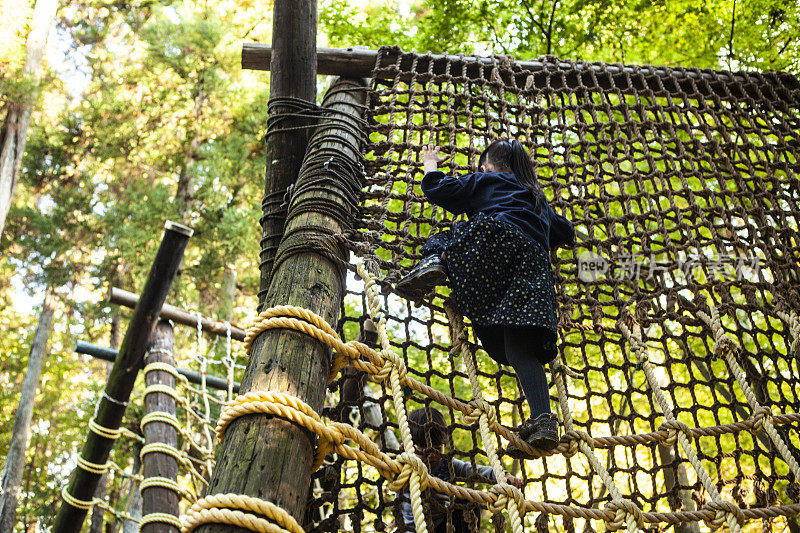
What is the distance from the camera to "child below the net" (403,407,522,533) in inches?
65.7

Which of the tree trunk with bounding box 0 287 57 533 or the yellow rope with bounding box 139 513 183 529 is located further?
the tree trunk with bounding box 0 287 57 533

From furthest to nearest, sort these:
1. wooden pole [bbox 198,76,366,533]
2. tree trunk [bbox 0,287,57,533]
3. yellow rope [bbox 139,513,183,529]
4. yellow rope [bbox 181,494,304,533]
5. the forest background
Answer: the forest background
tree trunk [bbox 0,287,57,533]
yellow rope [bbox 139,513,183,529]
wooden pole [bbox 198,76,366,533]
yellow rope [bbox 181,494,304,533]

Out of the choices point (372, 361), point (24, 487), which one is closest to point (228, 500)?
point (372, 361)

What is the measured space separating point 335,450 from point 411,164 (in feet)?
4.34

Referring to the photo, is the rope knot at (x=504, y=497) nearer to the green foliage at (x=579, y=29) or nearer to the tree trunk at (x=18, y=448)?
the green foliage at (x=579, y=29)

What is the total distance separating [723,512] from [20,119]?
326 inches

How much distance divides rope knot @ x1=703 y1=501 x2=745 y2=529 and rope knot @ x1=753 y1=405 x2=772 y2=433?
1.03 ft

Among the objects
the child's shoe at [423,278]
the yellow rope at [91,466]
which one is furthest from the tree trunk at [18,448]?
the child's shoe at [423,278]

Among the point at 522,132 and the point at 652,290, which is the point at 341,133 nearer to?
the point at 522,132

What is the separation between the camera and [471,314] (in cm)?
192

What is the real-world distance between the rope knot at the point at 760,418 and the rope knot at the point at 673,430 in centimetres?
22

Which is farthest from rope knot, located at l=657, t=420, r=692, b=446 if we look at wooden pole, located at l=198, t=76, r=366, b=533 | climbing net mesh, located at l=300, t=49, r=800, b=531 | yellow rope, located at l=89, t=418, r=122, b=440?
yellow rope, located at l=89, t=418, r=122, b=440

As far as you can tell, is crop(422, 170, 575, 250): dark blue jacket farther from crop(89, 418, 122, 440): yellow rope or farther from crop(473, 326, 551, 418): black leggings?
crop(89, 418, 122, 440): yellow rope

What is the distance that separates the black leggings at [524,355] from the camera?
1.75 meters
